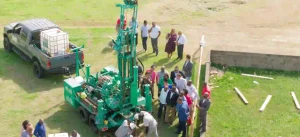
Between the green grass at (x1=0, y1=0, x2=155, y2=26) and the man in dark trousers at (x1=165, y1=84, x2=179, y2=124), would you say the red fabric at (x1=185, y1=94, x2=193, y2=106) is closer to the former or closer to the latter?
the man in dark trousers at (x1=165, y1=84, x2=179, y2=124)

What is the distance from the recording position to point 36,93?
53.9 feet

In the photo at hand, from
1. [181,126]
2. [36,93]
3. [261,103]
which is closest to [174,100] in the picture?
[181,126]

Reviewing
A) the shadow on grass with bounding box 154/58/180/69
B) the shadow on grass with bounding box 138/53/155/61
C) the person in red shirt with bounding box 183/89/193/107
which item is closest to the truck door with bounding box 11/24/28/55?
the shadow on grass with bounding box 138/53/155/61

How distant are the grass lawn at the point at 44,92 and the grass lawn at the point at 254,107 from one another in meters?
1.94

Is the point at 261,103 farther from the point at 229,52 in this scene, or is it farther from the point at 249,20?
the point at 249,20

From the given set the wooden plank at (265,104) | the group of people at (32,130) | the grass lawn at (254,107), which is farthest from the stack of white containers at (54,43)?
the wooden plank at (265,104)

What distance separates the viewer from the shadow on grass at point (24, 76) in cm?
1697

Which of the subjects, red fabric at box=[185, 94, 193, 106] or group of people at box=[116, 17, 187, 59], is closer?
red fabric at box=[185, 94, 193, 106]

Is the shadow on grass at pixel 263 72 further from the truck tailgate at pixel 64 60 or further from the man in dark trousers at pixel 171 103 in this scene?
the truck tailgate at pixel 64 60

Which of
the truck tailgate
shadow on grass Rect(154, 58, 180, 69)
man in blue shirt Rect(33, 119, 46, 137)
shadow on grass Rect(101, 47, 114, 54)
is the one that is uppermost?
the truck tailgate

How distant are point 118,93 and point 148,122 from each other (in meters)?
1.57

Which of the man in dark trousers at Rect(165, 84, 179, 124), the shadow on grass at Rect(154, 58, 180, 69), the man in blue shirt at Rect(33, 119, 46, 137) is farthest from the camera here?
the shadow on grass at Rect(154, 58, 180, 69)

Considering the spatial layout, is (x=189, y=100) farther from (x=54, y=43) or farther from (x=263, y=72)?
(x=54, y=43)

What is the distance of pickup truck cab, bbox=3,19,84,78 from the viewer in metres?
17.0
